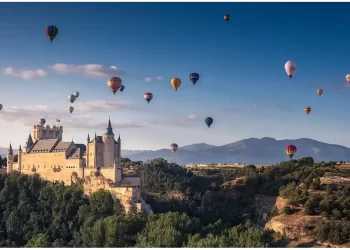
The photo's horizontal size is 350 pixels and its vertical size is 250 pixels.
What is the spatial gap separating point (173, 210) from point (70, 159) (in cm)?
1502

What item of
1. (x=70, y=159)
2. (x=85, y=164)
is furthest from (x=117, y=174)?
(x=70, y=159)

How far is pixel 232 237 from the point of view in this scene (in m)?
45.7

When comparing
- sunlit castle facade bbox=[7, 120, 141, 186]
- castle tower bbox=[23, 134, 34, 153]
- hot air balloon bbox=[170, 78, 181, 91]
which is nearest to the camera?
sunlit castle facade bbox=[7, 120, 141, 186]

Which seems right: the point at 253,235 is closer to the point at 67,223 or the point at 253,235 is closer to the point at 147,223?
the point at 147,223

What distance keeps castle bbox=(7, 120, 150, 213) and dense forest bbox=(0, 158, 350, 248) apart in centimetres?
151

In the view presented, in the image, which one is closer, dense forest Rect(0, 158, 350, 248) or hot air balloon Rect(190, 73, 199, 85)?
dense forest Rect(0, 158, 350, 248)

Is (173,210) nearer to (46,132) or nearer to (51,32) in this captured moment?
(51,32)

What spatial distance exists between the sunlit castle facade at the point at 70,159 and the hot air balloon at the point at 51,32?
12.8 meters

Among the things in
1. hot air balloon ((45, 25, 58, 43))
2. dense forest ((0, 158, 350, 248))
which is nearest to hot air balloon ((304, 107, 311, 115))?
dense forest ((0, 158, 350, 248))

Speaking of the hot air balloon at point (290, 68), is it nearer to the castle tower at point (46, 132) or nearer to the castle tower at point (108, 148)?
the castle tower at point (108, 148)

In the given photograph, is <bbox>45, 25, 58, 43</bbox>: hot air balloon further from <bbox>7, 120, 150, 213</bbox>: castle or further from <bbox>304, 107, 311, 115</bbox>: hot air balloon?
<bbox>304, 107, 311, 115</bbox>: hot air balloon

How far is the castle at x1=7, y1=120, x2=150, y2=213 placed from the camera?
64625 mm

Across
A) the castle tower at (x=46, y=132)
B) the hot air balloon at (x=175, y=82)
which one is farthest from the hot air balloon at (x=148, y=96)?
the castle tower at (x=46, y=132)

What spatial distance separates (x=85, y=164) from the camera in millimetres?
69625
